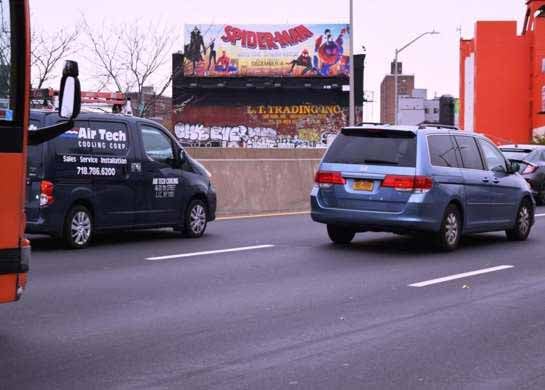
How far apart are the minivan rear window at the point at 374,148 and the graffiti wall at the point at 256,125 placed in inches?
2718

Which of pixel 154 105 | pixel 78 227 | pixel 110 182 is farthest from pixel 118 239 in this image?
pixel 154 105

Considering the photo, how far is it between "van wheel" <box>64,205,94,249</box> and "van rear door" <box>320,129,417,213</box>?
328 cm

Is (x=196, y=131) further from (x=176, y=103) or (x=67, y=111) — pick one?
(x=67, y=111)

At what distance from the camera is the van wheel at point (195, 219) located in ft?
49.6

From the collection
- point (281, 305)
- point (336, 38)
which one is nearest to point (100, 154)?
point (281, 305)

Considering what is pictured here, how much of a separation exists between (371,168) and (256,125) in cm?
7108

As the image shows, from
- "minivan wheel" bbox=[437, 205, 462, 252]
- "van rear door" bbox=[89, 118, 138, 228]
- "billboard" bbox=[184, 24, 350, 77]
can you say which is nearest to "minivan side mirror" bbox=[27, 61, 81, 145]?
"van rear door" bbox=[89, 118, 138, 228]

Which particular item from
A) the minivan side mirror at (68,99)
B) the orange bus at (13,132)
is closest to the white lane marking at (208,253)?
the minivan side mirror at (68,99)

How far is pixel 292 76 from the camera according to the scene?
270 ft

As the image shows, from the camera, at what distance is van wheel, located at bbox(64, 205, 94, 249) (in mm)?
12883

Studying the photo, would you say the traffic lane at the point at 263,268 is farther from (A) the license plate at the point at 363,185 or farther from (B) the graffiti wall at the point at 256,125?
(B) the graffiti wall at the point at 256,125

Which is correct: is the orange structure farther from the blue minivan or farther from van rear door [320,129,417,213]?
van rear door [320,129,417,213]

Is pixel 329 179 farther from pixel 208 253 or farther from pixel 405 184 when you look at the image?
pixel 208 253

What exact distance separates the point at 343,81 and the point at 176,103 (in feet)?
46.2
